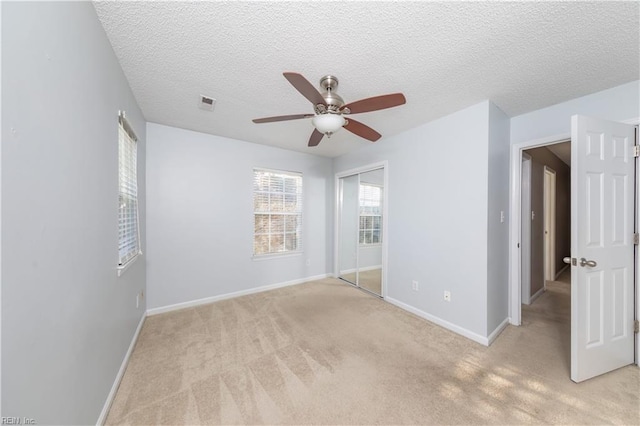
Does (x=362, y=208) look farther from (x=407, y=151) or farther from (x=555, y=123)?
(x=555, y=123)

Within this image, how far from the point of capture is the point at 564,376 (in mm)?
1808

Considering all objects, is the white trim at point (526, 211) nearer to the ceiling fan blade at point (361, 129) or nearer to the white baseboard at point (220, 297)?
the ceiling fan blade at point (361, 129)

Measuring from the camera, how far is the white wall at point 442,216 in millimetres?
2369

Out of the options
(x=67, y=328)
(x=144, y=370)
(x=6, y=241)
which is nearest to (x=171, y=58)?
(x=6, y=241)

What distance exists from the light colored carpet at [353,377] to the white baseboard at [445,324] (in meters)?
0.08

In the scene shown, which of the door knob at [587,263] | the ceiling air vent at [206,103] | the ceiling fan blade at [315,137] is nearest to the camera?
the door knob at [587,263]

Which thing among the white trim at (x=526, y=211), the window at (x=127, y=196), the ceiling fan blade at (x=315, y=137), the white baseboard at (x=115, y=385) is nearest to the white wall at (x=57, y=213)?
the white baseboard at (x=115, y=385)

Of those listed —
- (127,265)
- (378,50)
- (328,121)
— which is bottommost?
(127,265)

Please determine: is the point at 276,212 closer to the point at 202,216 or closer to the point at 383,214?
the point at 202,216

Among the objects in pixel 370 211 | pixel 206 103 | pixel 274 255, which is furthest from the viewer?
pixel 370 211

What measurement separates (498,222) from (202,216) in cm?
376

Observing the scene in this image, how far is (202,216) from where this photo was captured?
3.28 metres

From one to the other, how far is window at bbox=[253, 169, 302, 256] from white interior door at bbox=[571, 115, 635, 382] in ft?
11.4

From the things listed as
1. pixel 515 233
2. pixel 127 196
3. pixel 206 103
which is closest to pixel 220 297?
pixel 127 196
